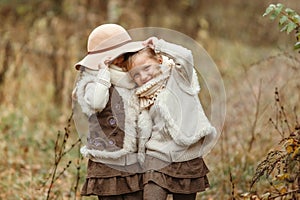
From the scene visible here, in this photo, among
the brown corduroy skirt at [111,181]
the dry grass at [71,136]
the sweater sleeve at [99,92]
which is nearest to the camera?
the sweater sleeve at [99,92]

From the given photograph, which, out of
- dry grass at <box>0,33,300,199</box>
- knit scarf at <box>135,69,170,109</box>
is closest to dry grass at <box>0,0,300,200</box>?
dry grass at <box>0,33,300,199</box>

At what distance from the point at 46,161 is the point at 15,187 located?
1.00 metres

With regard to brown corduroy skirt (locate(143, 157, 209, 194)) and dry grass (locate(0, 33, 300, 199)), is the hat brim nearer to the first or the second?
brown corduroy skirt (locate(143, 157, 209, 194))

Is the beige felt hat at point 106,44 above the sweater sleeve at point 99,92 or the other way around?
above

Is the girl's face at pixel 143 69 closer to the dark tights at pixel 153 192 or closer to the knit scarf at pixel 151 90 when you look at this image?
the knit scarf at pixel 151 90

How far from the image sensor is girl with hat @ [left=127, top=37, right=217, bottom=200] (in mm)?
4371

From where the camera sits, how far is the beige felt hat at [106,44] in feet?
14.5

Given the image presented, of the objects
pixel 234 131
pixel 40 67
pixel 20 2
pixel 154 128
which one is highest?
pixel 20 2

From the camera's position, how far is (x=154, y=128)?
4414 mm

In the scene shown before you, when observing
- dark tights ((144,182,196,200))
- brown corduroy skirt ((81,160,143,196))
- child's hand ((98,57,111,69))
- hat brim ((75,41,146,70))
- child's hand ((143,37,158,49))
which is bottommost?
dark tights ((144,182,196,200))

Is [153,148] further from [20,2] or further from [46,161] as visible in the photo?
[20,2]

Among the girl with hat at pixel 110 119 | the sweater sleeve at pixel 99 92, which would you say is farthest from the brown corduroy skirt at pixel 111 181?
the sweater sleeve at pixel 99 92

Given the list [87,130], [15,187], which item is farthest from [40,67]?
[87,130]

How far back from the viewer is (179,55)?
4375 millimetres
